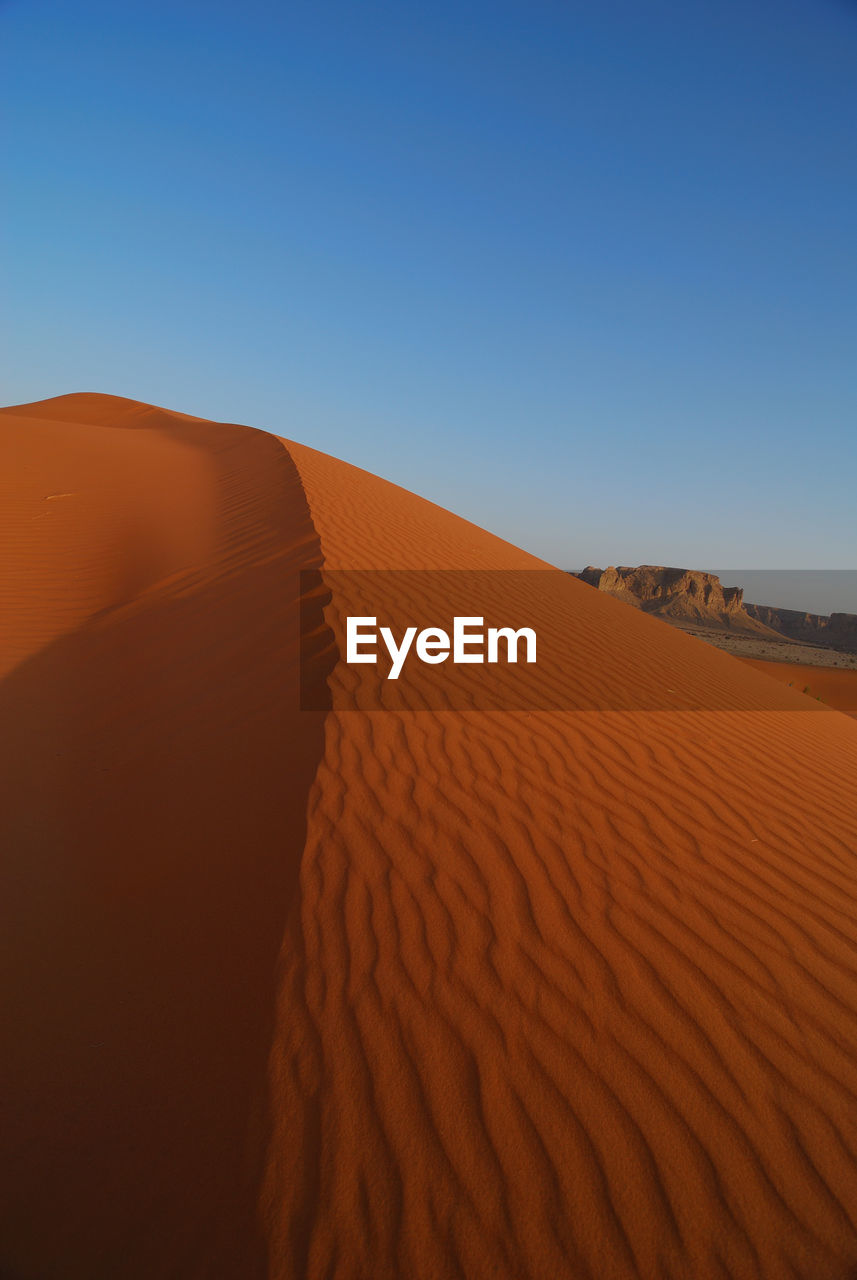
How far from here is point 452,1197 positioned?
2.15 m

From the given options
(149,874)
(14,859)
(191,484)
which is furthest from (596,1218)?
(191,484)

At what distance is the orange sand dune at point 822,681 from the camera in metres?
20.5

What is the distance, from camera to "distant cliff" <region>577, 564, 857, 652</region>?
179ft

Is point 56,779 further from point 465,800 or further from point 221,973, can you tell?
point 465,800

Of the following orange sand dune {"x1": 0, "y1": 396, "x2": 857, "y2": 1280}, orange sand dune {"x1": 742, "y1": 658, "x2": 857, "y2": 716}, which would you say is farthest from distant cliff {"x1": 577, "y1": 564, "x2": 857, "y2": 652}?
orange sand dune {"x1": 0, "y1": 396, "x2": 857, "y2": 1280}

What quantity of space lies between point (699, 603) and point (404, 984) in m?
59.3

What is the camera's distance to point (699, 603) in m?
57.0

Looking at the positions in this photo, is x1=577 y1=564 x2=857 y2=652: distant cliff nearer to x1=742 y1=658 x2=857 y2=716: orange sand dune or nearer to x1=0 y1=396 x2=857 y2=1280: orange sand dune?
x1=742 y1=658 x2=857 y2=716: orange sand dune

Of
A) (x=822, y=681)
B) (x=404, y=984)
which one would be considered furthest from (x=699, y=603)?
(x=404, y=984)

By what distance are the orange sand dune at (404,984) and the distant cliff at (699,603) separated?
164ft

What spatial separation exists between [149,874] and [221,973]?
0.87 metres

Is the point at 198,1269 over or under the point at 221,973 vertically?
under

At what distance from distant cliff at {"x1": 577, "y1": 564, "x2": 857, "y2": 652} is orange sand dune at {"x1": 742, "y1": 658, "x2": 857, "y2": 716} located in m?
25.7

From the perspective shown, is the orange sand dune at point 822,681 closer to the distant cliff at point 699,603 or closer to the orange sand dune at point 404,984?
the orange sand dune at point 404,984
